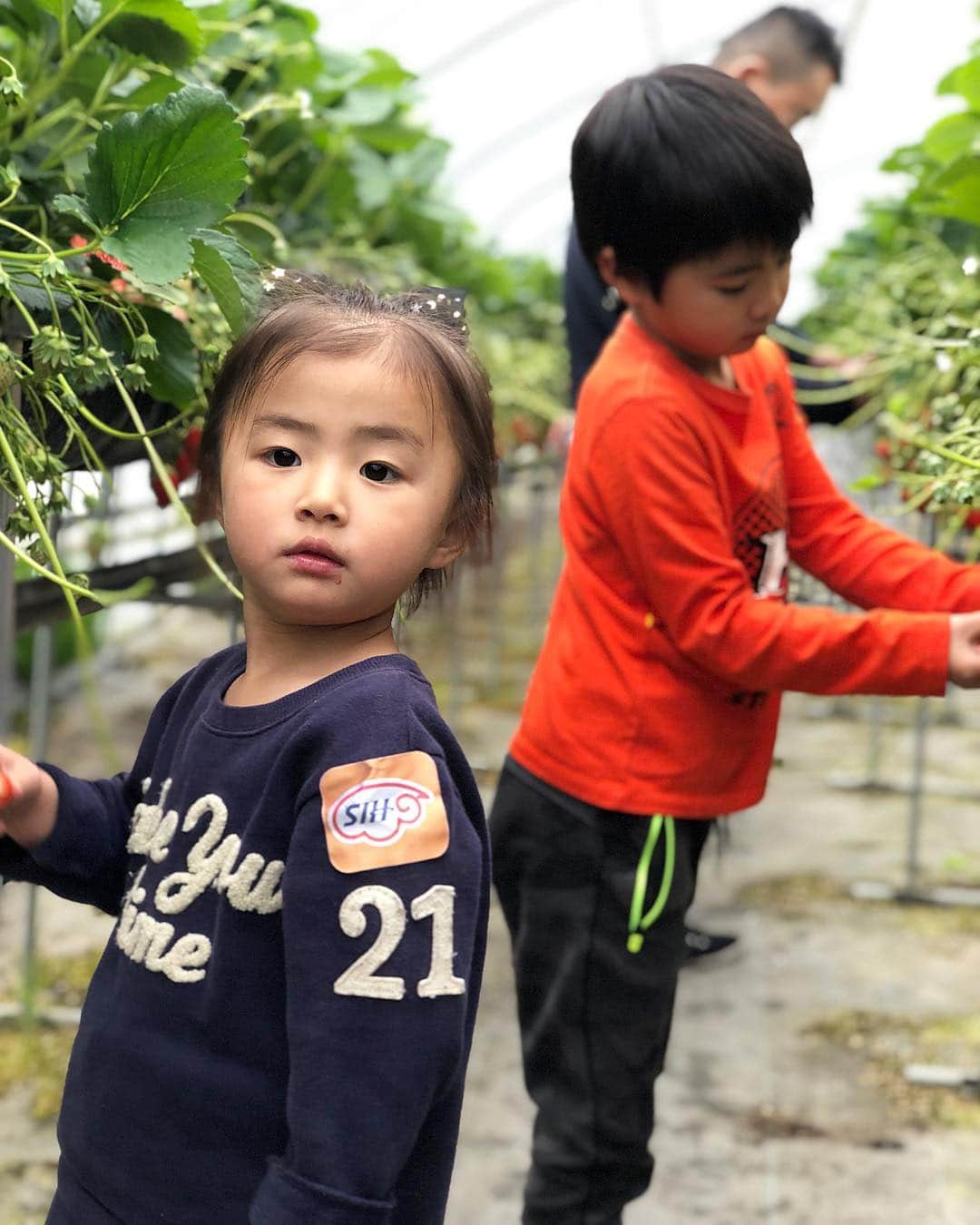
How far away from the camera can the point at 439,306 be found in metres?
1.03

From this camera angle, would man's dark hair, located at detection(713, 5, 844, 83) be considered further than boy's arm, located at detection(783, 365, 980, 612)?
Answer: Yes

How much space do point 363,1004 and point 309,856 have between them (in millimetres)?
85

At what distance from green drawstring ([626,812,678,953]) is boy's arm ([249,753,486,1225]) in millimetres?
609

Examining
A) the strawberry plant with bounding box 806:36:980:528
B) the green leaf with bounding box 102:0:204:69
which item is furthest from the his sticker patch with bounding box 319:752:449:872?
the green leaf with bounding box 102:0:204:69

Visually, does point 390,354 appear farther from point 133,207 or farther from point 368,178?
point 368,178

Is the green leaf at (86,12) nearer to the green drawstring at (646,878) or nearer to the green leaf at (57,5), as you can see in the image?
the green leaf at (57,5)

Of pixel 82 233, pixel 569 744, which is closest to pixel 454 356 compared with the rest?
pixel 82 233

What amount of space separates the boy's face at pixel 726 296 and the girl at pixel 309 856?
0.43 meters

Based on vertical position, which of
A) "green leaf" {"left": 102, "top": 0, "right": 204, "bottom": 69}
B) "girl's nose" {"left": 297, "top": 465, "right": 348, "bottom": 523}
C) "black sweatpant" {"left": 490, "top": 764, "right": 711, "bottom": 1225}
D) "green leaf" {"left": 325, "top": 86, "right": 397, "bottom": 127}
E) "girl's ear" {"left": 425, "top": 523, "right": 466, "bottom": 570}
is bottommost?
"black sweatpant" {"left": 490, "top": 764, "right": 711, "bottom": 1225}

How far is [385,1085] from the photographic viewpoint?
0.81 m

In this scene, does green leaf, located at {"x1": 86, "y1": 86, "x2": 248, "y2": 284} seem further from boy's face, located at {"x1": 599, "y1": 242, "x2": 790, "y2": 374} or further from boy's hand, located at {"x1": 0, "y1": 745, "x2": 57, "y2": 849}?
boy's face, located at {"x1": 599, "y1": 242, "x2": 790, "y2": 374}

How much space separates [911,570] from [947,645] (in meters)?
0.22

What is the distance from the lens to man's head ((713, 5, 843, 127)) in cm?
230

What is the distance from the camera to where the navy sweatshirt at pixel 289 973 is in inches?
32.2
